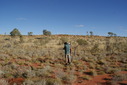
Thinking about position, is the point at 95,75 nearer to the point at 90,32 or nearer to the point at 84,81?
the point at 84,81

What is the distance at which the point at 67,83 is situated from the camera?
750 centimetres

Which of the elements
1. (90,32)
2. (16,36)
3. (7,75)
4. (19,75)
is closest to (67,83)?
(19,75)

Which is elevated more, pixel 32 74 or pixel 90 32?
pixel 90 32

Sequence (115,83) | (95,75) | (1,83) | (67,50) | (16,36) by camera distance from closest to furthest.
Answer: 1. (1,83)
2. (115,83)
3. (95,75)
4. (67,50)
5. (16,36)

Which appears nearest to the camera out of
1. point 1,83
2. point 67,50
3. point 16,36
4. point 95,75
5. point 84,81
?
point 1,83

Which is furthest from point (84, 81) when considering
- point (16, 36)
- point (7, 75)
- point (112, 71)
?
point (16, 36)

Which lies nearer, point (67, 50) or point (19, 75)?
point (19, 75)

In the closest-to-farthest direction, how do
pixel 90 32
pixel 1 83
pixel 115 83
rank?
pixel 1 83 → pixel 115 83 → pixel 90 32

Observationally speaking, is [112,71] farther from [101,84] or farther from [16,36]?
[16,36]

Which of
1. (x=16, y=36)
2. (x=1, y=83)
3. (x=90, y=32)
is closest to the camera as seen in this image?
(x=1, y=83)

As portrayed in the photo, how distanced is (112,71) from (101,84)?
2.88 m

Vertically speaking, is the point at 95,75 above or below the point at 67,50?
below

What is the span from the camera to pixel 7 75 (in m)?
8.52

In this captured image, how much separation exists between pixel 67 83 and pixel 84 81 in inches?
40.4
